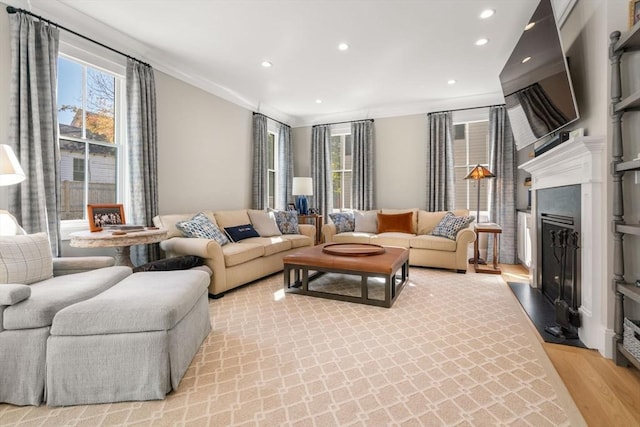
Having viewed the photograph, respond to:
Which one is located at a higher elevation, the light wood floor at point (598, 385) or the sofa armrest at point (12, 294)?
the sofa armrest at point (12, 294)

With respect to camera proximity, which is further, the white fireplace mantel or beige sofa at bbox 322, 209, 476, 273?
beige sofa at bbox 322, 209, 476, 273

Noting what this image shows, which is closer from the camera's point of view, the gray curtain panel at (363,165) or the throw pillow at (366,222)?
the throw pillow at (366,222)

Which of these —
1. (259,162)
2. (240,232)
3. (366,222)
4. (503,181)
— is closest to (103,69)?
(240,232)

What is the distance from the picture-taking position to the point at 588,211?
1.94m

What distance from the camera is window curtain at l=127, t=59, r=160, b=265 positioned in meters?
3.15

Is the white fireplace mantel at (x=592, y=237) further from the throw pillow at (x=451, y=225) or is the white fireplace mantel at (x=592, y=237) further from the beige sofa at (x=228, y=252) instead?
the beige sofa at (x=228, y=252)

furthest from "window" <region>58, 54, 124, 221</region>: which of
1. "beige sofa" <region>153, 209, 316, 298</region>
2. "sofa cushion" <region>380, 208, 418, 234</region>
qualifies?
"sofa cushion" <region>380, 208, 418, 234</region>

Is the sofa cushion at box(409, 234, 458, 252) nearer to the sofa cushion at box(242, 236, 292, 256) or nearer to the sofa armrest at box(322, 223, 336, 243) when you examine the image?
the sofa armrest at box(322, 223, 336, 243)

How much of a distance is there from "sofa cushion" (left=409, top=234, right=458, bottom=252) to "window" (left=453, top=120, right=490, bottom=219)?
1.41m

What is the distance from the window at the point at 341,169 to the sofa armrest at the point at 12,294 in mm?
5108

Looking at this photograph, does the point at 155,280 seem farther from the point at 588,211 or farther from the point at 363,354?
the point at 588,211

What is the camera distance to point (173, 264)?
9.15ft

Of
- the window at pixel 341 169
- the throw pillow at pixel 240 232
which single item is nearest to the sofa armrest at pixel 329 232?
the throw pillow at pixel 240 232

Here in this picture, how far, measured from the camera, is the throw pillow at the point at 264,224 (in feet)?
14.3
